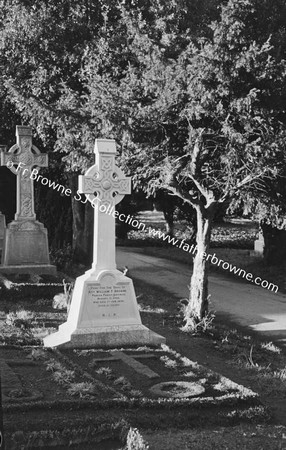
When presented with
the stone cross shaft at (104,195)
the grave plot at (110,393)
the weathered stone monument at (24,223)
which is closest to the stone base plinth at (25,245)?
the weathered stone monument at (24,223)

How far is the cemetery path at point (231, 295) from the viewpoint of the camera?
452 inches

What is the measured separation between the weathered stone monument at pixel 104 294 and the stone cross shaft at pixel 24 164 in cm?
634

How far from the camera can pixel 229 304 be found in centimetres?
1341

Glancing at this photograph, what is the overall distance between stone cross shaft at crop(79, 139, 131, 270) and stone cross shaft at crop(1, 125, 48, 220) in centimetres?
631

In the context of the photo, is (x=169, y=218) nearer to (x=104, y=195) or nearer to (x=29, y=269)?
(x=29, y=269)

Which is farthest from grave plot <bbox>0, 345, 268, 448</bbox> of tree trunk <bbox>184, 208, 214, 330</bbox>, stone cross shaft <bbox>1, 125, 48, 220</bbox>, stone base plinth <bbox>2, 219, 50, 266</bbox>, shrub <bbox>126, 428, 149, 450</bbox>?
stone cross shaft <bbox>1, 125, 48, 220</bbox>

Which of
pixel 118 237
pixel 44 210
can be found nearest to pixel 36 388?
pixel 44 210

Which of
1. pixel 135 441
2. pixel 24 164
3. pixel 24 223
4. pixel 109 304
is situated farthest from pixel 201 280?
pixel 24 164

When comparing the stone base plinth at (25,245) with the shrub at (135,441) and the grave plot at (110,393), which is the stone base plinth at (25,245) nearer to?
the grave plot at (110,393)

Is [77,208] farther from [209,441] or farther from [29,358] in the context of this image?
[209,441]

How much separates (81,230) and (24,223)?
426 centimetres

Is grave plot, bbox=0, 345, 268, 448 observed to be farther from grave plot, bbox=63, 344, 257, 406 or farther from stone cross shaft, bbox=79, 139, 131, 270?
stone cross shaft, bbox=79, 139, 131, 270

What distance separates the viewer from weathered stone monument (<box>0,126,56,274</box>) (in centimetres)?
1488

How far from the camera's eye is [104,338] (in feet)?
27.7
